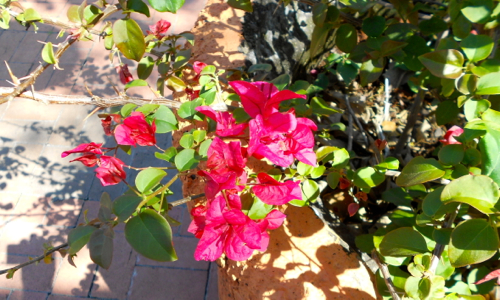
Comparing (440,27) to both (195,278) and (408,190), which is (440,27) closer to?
(408,190)

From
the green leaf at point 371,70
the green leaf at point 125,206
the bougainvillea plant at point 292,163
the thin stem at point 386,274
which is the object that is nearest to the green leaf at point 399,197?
the bougainvillea plant at point 292,163

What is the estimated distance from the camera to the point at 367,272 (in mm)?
747

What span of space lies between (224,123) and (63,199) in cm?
135

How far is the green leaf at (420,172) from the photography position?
54cm

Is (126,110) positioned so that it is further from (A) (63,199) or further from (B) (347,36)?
(A) (63,199)

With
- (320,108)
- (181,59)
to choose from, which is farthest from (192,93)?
(320,108)

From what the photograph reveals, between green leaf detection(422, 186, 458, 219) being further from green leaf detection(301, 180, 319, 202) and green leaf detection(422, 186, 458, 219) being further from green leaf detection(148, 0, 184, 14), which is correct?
green leaf detection(148, 0, 184, 14)

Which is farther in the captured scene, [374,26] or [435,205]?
[374,26]

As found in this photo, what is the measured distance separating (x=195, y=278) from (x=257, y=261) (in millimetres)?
766

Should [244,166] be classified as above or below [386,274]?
above

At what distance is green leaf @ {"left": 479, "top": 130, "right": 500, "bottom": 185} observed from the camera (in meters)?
0.49

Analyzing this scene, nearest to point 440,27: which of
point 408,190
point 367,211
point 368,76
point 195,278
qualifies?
point 368,76

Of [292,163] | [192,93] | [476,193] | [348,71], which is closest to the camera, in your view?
[476,193]

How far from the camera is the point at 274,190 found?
552 mm
